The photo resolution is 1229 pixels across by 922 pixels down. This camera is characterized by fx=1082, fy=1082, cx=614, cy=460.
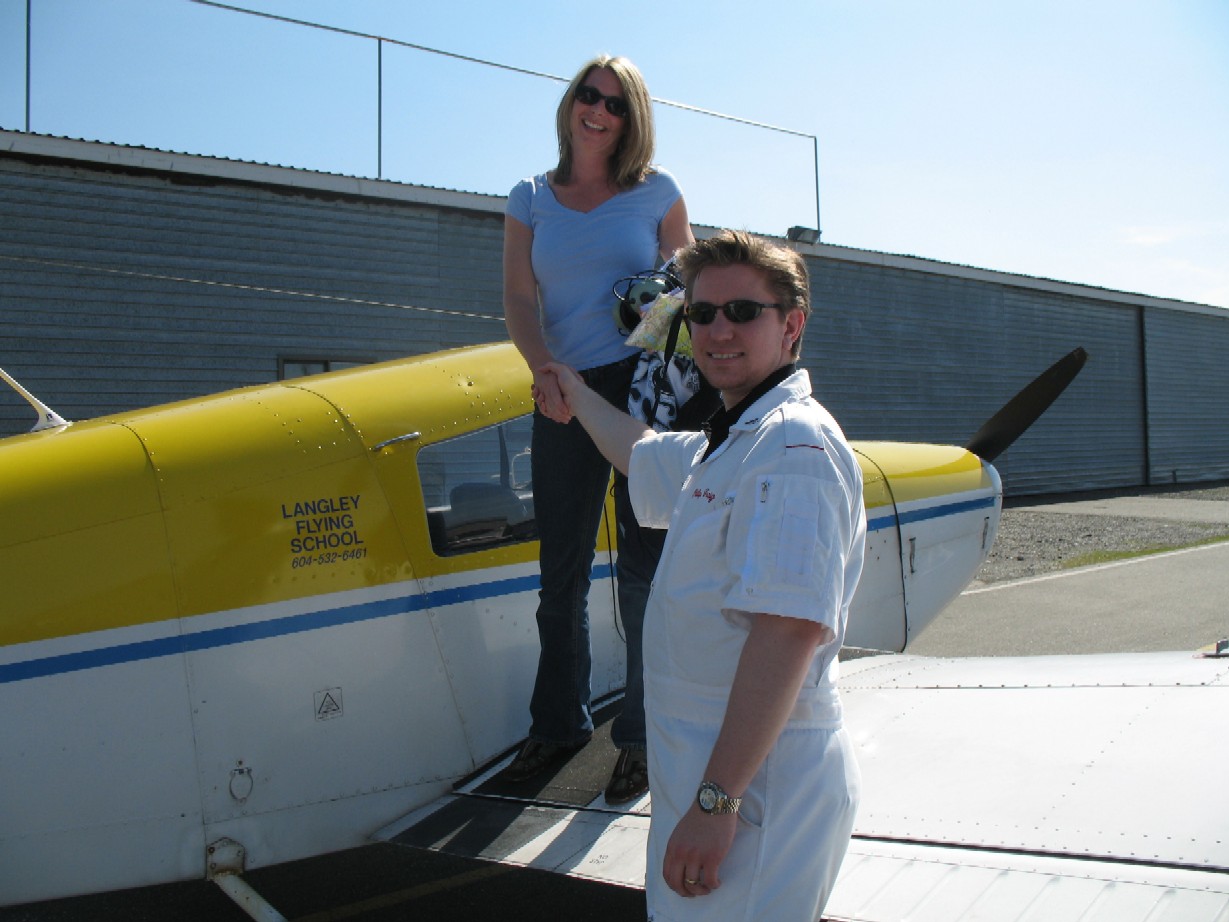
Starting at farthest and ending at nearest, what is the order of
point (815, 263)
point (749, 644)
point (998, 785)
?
1. point (815, 263)
2. point (998, 785)
3. point (749, 644)

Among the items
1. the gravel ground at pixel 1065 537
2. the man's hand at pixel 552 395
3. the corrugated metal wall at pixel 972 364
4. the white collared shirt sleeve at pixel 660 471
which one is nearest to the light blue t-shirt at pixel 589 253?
the man's hand at pixel 552 395

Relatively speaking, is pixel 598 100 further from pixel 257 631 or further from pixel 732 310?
pixel 257 631

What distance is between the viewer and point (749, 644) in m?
1.56

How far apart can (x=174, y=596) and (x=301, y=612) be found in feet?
1.11

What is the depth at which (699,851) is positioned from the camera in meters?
1.55

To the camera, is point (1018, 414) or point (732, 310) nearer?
point (732, 310)

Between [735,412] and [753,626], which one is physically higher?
[735,412]

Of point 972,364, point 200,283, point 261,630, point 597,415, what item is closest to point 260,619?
point 261,630

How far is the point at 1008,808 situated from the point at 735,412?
1448 millimetres

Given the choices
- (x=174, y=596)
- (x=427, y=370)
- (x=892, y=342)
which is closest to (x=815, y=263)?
(x=892, y=342)

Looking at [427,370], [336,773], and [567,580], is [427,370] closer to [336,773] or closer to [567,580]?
[567,580]

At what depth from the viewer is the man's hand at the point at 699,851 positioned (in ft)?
5.09

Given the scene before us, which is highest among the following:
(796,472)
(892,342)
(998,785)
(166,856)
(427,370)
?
(892,342)

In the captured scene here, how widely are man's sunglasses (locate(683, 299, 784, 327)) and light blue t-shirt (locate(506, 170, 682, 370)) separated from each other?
1.21 m
